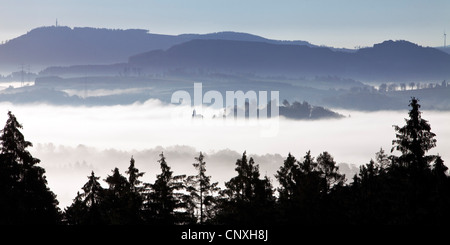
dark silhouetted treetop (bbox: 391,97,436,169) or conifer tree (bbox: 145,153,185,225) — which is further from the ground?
dark silhouetted treetop (bbox: 391,97,436,169)

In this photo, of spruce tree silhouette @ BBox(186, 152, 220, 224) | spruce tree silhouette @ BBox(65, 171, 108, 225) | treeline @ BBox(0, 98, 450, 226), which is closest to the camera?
treeline @ BBox(0, 98, 450, 226)

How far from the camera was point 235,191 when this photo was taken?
1989 inches

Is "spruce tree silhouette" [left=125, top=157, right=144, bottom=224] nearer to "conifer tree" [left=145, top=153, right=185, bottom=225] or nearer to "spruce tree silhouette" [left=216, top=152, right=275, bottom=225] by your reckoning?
"conifer tree" [left=145, top=153, right=185, bottom=225]

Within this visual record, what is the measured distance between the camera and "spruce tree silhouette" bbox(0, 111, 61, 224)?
36.6 m

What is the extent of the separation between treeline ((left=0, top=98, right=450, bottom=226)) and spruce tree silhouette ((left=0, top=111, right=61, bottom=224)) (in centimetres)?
6

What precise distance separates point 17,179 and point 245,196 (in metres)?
19.1

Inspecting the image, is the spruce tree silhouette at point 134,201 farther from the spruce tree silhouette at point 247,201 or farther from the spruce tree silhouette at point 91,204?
the spruce tree silhouette at point 247,201

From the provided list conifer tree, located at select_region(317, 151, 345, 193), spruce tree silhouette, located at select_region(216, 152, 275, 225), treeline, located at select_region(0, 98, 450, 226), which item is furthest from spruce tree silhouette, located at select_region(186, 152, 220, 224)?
conifer tree, located at select_region(317, 151, 345, 193)

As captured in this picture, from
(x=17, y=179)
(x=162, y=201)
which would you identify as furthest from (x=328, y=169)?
(x=17, y=179)

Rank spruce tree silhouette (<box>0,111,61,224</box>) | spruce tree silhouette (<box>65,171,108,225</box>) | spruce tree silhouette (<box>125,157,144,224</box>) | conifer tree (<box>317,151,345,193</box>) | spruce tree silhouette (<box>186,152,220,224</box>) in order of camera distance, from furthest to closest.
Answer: conifer tree (<box>317,151,345,193</box>)
spruce tree silhouette (<box>186,152,220,224</box>)
spruce tree silhouette (<box>65,171,108,225</box>)
spruce tree silhouette (<box>125,157,144,224</box>)
spruce tree silhouette (<box>0,111,61,224</box>)

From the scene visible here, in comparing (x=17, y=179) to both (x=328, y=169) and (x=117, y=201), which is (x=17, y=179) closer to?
(x=117, y=201)

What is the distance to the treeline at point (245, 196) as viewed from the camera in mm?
37031

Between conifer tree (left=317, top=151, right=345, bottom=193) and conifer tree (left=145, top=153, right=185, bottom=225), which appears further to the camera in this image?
conifer tree (left=317, top=151, right=345, bottom=193)
